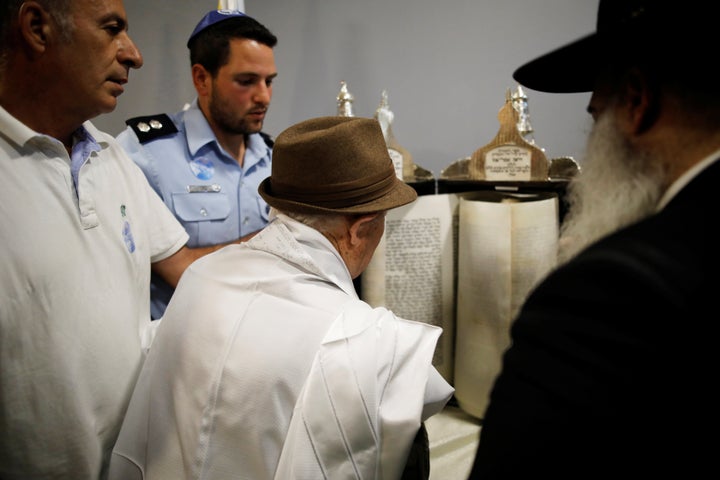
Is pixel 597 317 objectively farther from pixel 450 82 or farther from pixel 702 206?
pixel 450 82

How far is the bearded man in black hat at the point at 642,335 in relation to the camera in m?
0.37

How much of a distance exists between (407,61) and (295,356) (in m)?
1.48

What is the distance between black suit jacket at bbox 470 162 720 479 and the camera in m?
0.37

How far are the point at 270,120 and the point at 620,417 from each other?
199 cm

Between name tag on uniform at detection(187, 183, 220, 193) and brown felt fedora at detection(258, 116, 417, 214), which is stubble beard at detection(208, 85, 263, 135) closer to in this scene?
name tag on uniform at detection(187, 183, 220, 193)

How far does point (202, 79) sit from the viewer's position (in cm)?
159

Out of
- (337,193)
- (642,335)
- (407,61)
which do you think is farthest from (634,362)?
(407,61)

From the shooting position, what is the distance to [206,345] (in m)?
0.80

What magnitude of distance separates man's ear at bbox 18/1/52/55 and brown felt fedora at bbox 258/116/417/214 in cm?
42

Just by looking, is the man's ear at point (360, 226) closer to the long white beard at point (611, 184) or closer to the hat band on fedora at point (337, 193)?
the hat band on fedora at point (337, 193)

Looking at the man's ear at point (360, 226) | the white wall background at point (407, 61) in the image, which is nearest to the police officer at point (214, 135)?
the white wall background at point (407, 61)

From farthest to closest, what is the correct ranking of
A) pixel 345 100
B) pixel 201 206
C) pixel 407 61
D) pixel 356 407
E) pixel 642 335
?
pixel 407 61 → pixel 201 206 → pixel 345 100 → pixel 356 407 → pixel 642 335

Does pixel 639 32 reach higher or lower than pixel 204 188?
higher

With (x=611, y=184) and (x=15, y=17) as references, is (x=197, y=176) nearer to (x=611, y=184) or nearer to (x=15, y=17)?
(x=15, y=17)
